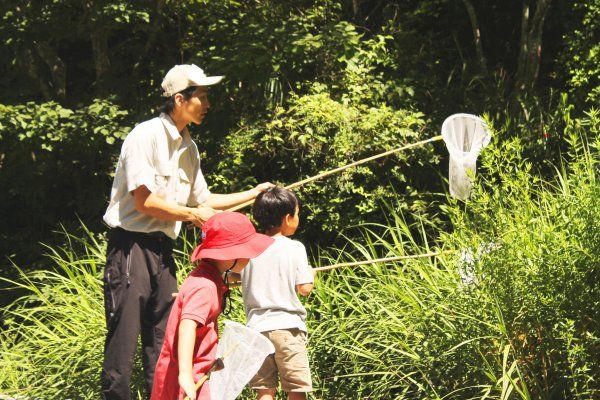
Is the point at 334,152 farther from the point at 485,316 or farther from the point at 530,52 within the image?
the point at 485,316

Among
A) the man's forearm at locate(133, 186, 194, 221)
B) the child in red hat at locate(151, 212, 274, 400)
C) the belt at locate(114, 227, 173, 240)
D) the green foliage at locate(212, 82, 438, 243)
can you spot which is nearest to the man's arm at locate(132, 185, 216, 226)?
the man's forearm at locate(133, 186, 194, 221)

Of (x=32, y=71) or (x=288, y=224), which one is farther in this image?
(x=32, y=71)

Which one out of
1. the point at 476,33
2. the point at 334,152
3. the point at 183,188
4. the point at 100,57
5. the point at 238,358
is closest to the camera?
the point at 238,358

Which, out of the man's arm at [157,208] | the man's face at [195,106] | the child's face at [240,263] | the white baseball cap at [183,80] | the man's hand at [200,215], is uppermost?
the white baseball cap at [183,80]

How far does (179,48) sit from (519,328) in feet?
20.2

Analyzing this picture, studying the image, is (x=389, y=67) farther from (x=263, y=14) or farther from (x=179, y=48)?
(x=179, y=48)

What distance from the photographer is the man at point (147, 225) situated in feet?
15.8

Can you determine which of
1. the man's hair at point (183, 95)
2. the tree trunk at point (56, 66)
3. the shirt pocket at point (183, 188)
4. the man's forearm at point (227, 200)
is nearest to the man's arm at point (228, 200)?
the man's forearm at point (227, 200)

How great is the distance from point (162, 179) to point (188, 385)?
1395 mm

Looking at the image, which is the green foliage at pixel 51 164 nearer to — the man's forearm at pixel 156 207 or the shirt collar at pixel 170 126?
the shirt collar at pixel 170 126

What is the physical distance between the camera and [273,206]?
4.80 meters

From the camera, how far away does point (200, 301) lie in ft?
13.0

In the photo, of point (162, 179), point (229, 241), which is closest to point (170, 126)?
point (162, 179)

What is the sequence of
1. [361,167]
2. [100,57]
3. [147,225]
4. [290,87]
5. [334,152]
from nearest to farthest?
[147,225] → [361,167] → [334,152] → [290,87] → [100,57]
